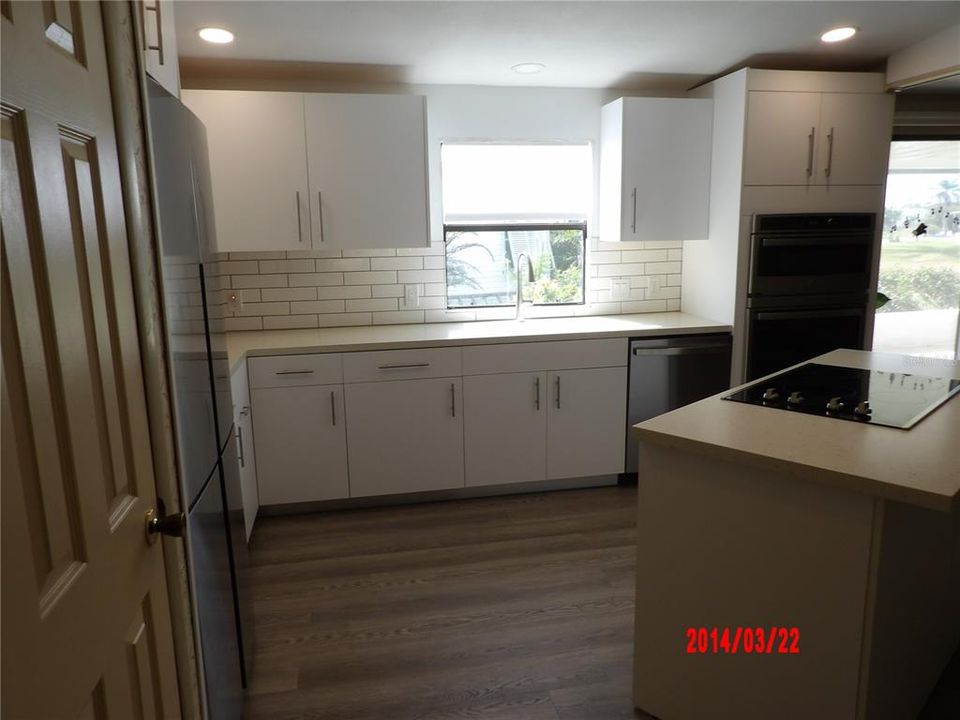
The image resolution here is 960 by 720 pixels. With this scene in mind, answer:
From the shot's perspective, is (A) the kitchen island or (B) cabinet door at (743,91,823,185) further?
(B) cabinet door at (743,91,823,185)

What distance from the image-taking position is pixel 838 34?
3.19 m

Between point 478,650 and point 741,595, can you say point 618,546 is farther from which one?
point 741,595

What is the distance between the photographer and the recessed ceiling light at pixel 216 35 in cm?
284

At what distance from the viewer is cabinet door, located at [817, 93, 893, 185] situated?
358 cm

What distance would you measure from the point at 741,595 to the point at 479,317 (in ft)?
8.32

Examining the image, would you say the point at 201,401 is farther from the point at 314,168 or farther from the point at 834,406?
the point at 314,168

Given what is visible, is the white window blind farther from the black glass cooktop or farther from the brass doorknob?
the brass doorknob

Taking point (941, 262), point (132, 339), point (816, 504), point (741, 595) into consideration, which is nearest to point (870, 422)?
point (816, 504)

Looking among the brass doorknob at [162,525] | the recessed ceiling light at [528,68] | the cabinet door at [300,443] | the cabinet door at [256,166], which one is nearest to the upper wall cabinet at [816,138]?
the recessed ceiling light at [528,68]

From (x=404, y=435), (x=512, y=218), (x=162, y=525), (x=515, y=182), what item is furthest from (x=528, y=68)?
(x=162, y=525)

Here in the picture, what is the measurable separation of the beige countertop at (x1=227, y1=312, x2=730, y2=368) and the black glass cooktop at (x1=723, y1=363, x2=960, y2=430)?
1.21 meters

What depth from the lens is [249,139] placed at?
3.32 metres

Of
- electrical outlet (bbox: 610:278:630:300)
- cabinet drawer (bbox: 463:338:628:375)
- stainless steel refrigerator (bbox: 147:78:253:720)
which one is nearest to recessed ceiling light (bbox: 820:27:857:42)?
electrical outlet (bbox: 610:278:630:300)

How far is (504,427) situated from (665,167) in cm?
171
